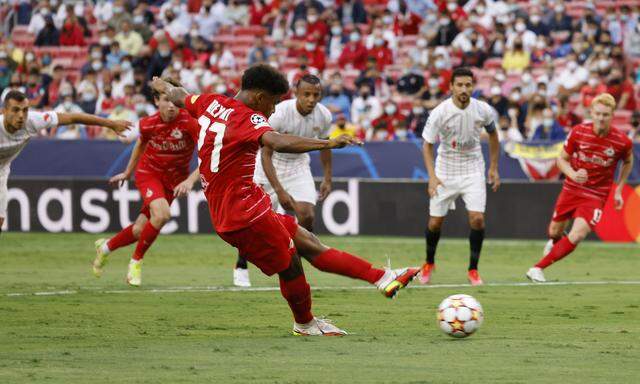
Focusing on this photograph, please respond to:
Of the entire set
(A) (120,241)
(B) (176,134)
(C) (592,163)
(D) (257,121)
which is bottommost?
(A) (120,241)

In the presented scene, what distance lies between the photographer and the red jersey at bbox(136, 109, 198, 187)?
1436cm

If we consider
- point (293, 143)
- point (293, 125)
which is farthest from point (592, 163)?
point (293, 143)

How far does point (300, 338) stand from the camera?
9.53 m

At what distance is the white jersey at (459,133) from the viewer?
46.4 feet

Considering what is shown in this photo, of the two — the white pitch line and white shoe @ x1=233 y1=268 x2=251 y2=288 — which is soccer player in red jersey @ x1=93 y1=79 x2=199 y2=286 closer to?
the white pitch line

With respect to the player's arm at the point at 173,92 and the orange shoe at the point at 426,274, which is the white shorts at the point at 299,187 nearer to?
the orange shoe at the point at 426,274

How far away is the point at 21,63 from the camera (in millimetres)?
30359

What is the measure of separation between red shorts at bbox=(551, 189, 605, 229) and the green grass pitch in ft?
2.44

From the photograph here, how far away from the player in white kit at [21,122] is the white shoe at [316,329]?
10.2 ft

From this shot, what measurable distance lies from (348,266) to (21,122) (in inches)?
166

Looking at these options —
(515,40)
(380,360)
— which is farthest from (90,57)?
(380,360)

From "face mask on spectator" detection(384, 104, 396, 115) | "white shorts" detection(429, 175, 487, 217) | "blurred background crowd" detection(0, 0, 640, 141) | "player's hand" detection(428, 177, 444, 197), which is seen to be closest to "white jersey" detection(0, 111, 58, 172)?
"player's hand" detection(428, 177, 444, 197)

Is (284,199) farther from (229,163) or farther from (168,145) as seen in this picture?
(229,163)

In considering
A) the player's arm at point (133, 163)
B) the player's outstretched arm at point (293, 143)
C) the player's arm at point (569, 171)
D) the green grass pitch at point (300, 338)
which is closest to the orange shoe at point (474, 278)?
the green grass pitch at point (300, 338)
